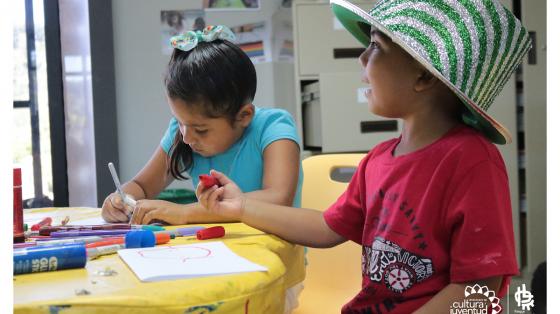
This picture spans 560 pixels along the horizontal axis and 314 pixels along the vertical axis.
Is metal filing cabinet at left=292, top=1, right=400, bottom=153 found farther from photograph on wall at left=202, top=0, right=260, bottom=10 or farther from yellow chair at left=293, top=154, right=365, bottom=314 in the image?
yellow chair at left=293, top=154, right=365, bottom=314

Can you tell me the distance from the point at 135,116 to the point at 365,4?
1.02 metres

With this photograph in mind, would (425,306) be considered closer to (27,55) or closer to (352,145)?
(352,145)

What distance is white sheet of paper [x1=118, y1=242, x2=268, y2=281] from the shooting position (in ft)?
1.58

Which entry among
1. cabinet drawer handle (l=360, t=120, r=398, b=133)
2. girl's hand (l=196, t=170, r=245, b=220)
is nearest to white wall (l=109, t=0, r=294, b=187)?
cabinet drawer handle (l=360, t=120, r=398, b=133)

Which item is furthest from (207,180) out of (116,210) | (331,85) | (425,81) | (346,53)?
(346,53)

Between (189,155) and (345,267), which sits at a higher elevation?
(189,155)

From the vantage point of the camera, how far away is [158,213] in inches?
32.9

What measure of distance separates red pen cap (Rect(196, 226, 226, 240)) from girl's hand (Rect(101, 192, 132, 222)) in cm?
25

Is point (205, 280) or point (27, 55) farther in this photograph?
point (27, 55)

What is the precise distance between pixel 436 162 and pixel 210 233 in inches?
10.8

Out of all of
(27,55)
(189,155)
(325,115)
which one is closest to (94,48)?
(27,55)

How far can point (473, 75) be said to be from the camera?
25.0 inches

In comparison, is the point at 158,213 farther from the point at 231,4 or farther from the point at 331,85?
the point at 231,4

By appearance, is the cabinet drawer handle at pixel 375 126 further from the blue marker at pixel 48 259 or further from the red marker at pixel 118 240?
the blue marker at pixel 48 259
